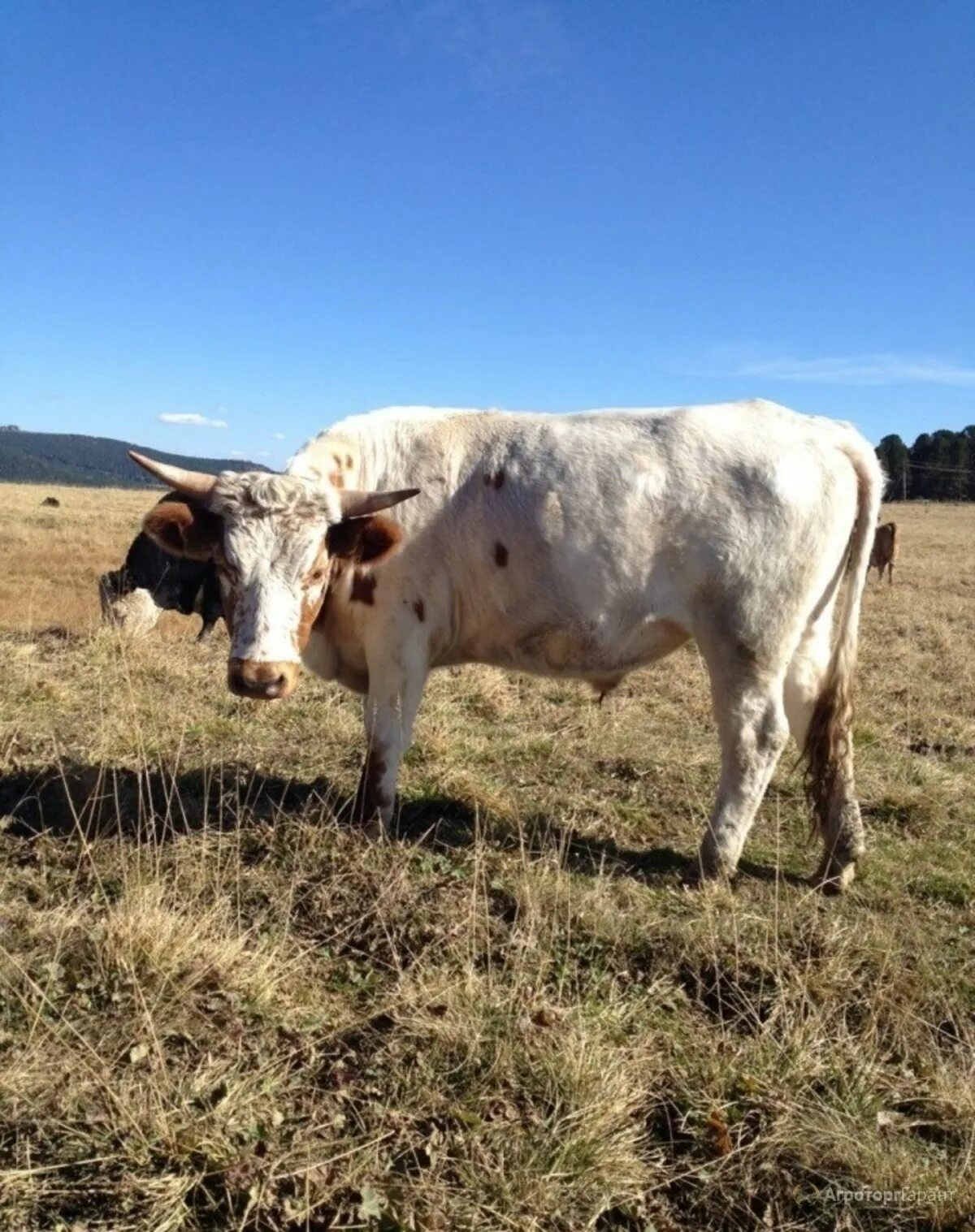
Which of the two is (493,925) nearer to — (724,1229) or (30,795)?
(724,1229)

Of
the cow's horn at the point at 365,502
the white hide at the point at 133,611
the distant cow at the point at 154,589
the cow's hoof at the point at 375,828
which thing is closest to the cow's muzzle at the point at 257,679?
the cow's horn at the point at 365,502

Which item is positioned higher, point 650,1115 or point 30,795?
point 30,795

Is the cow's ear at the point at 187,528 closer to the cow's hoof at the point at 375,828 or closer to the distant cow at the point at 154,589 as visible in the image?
the cow's hoof at the point at 375,828

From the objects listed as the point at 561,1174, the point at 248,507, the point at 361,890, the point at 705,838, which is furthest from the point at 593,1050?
the point at 248,507

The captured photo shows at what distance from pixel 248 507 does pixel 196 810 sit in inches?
72.5

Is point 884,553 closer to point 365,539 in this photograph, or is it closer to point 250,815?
point 365,539

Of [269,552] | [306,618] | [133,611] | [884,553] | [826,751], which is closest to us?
[269,552]

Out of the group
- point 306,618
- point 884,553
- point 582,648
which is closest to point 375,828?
point 306,618

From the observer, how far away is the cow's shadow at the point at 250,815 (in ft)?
15.5

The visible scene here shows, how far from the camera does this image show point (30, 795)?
5.01 metres

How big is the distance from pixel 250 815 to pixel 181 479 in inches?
70.1

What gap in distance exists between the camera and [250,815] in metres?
4.67

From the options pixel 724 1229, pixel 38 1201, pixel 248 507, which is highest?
pixel 248 507

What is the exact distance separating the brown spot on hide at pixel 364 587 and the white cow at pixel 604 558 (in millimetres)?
10
